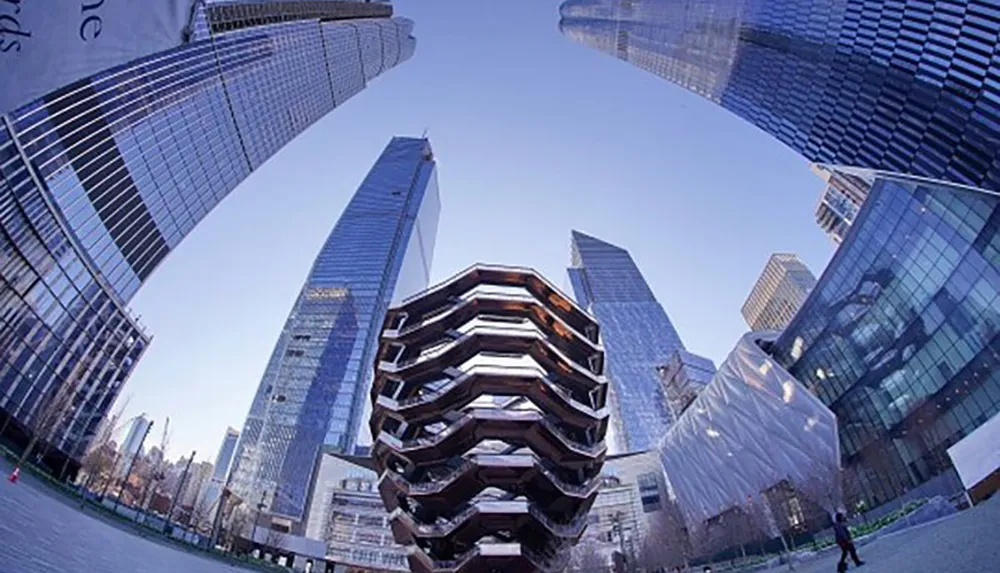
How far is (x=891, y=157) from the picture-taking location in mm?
33156

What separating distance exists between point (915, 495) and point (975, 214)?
840 inches

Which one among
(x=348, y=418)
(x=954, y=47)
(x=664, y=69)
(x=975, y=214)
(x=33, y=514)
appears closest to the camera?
(x=33, y=514)

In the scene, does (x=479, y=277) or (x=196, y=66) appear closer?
(x=479, y=277)

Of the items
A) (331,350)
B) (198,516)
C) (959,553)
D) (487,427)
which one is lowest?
(959,553)

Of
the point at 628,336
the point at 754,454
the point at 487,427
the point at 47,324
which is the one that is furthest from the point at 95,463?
the point at 628,336

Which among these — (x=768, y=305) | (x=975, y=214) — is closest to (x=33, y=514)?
(x=975, y=214)

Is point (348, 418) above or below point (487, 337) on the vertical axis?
above

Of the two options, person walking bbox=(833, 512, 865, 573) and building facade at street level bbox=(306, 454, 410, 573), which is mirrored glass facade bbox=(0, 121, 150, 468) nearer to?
building facade at street level bbox=(306, 454, 410, 573)

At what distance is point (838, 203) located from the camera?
126750 mm

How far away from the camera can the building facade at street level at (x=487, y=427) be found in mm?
30750

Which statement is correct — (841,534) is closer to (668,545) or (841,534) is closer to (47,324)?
(668,545)

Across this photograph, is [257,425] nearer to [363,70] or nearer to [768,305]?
[363,70]

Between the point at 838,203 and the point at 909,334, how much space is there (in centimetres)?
10853

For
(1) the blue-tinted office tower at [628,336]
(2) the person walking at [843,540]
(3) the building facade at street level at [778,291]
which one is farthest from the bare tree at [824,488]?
(3) the building facade at street level at [778,291]
